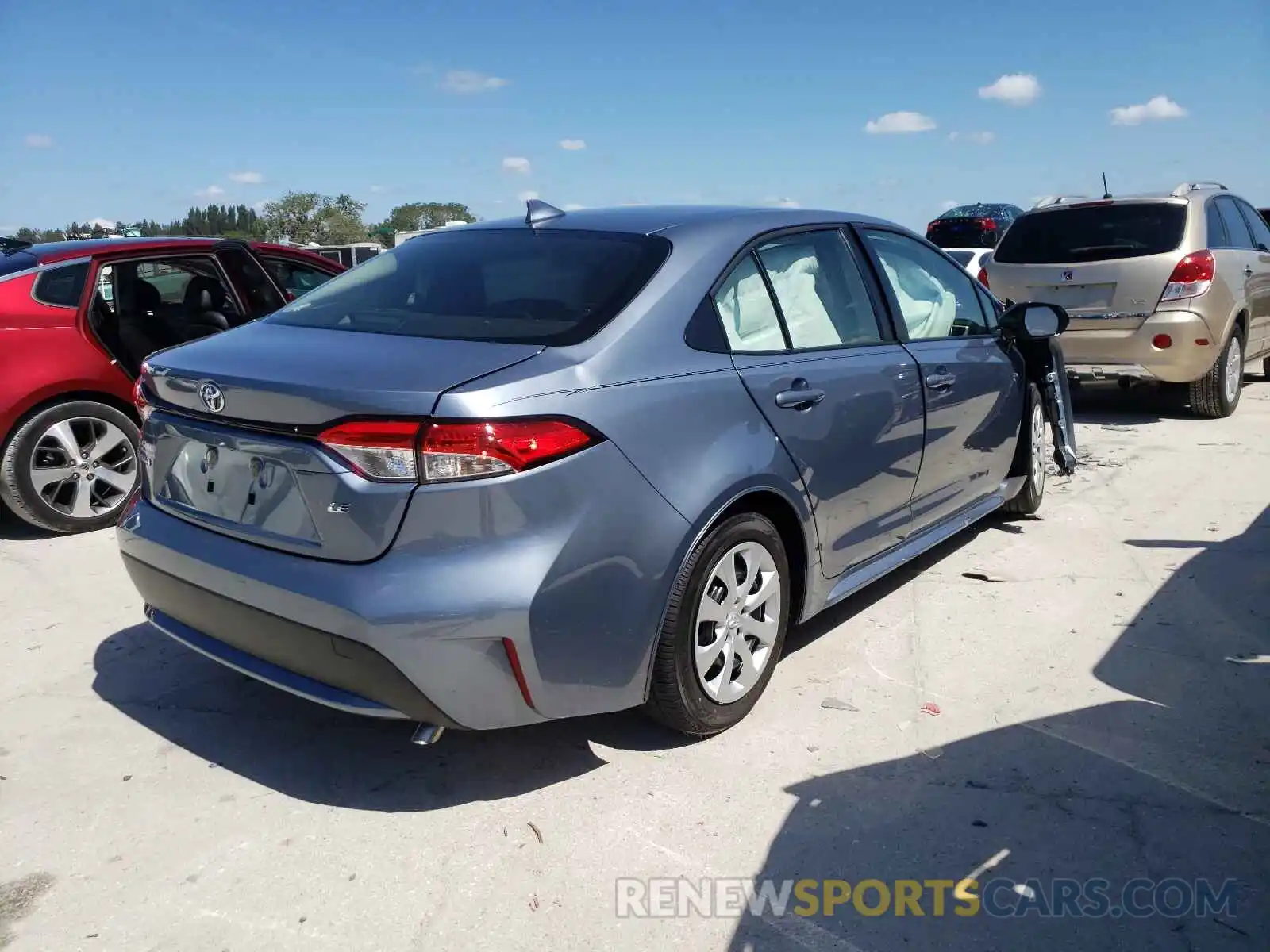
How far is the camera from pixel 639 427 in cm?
286

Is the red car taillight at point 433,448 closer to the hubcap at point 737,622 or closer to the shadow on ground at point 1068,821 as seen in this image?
the hubcap at point 737,622

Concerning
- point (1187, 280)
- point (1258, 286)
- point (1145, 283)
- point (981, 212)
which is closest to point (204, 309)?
point (1145, 283)

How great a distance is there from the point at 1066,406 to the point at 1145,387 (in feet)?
17.0

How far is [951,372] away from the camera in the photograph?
4.44 meters

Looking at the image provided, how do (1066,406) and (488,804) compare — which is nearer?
(488,804)

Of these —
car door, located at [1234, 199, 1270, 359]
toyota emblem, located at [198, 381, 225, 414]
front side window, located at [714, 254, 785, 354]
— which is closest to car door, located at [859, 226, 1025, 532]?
front side window, located at [714, 254, 785, 354]

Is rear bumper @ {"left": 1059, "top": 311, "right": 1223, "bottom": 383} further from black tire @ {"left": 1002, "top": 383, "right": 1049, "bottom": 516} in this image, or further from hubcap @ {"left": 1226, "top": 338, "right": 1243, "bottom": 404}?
black tire @ {"left": 1002, "top": 383, "right": 1049, "bottom": 516}

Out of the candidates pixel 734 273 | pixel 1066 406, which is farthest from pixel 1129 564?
pixel 734 273

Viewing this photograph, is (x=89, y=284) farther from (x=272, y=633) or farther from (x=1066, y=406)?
(x=1066, y=406)

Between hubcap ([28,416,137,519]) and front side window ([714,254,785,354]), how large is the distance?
3.91 meters

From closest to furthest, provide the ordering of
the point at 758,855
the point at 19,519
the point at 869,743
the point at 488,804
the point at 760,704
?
the point at 758,855 → the point at 488,804 → the point at 869,743 → the point at 760,704 → the point at 19,519

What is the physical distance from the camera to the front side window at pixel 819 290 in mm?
3641

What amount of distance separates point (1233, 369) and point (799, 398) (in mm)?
6750

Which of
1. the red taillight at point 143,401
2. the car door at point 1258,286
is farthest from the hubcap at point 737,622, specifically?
the car door at point 1258,286
